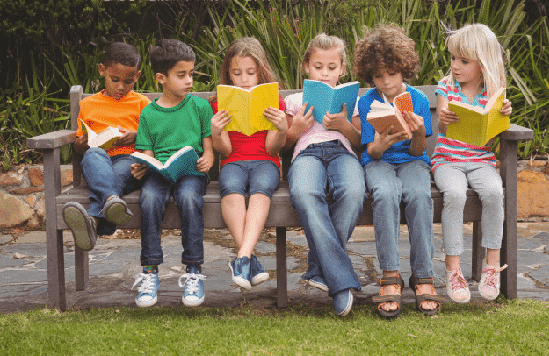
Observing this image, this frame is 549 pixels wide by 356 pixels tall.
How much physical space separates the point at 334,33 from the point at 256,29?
653mm

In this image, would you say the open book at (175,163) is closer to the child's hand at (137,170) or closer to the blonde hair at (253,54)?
A: the child's hand at (137,170)

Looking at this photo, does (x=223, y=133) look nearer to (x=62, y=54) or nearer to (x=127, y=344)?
(x=127, y=344)

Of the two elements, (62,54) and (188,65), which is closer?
(188,65)

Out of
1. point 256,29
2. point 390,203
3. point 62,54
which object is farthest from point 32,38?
point 390,203

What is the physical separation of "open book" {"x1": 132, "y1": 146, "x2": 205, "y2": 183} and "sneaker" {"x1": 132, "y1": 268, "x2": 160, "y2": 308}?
46 centimetres

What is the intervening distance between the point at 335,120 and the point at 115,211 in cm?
112

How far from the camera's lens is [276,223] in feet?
9.81

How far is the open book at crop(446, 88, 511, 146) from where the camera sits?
286cm

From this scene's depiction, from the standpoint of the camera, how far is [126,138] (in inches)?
130

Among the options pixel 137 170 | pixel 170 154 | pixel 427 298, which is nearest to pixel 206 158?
pixel 170 154

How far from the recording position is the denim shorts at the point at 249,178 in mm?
2971

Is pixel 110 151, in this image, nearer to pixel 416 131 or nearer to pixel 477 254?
pixel 416 131

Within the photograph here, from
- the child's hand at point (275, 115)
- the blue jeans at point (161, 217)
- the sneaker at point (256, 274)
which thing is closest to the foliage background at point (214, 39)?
the child's hand at point (275, 115)

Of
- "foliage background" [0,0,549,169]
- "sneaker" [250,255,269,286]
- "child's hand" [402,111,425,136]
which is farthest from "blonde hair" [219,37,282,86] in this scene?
"foliage background" [0,0,549,169]
